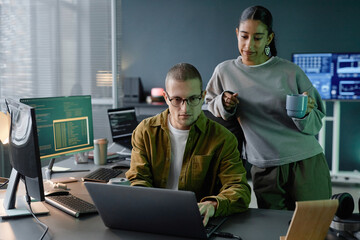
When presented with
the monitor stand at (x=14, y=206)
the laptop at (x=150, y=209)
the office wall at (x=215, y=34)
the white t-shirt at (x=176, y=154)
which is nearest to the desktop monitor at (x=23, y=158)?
the monitor stand at (x=14, y=206)

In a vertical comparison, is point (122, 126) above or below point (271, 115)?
below

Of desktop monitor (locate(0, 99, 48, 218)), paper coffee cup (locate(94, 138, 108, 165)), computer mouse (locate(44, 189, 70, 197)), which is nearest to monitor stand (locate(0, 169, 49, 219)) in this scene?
desktop monitor (locate(0, 99, 48, 218))

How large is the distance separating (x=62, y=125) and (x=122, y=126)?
0.65m

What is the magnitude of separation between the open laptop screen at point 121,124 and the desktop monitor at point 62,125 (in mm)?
358

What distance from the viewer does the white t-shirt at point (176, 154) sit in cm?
168

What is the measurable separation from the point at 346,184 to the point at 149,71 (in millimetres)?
2850

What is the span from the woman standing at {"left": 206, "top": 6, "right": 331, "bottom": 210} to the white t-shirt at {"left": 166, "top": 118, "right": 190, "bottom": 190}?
339 mm

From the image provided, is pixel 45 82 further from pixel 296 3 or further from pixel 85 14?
pixel 296 3

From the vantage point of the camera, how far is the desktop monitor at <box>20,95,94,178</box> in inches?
80.1

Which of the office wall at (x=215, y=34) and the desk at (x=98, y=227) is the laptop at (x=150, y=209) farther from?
the office wall at (x=215, y=34)

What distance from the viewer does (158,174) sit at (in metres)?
1.68

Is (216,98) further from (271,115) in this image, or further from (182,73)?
(182,73)

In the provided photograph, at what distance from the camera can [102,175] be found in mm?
2117

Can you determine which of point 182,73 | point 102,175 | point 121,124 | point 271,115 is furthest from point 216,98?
point 121,124
